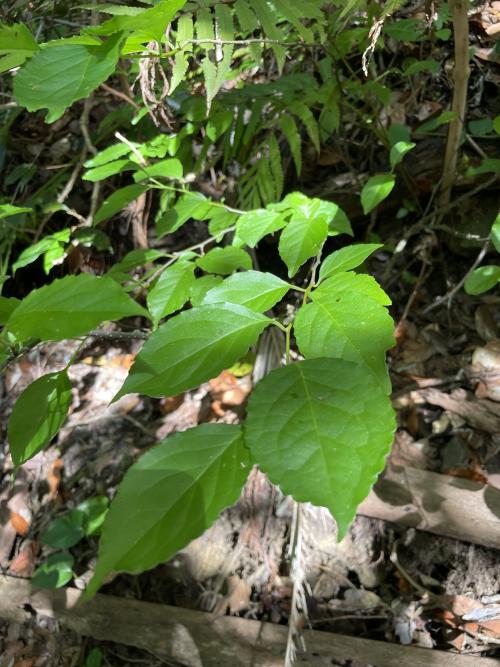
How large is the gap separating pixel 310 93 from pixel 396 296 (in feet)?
2.97

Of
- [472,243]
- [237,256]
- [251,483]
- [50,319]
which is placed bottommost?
[251,483]

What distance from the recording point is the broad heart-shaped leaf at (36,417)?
94 cm

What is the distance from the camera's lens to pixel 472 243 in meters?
2.07

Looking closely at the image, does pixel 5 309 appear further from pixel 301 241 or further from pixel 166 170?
pixel 166 170

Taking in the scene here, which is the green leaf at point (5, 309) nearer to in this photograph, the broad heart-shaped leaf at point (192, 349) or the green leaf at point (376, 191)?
the broad heart-shaped leaf at point (192, 349)

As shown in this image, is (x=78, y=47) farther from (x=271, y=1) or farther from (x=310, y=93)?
(x=310, y=93)

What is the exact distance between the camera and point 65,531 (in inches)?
83.0

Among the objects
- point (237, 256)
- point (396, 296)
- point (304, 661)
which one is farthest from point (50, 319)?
point (396, 296)

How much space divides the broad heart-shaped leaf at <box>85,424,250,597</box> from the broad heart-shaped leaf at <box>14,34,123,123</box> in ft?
1.98

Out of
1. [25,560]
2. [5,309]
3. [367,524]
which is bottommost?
[25,560]

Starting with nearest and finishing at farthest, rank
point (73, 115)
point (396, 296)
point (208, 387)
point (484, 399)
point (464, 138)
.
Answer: point (484, 399), point (464, 138), point (396, 296), point (208, 387), point (73, 115)

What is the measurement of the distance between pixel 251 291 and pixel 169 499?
0.41 metres

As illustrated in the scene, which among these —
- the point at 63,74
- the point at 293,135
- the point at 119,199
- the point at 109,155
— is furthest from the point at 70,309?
the point at 293,135

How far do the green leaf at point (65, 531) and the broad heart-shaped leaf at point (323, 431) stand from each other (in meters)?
1.73
